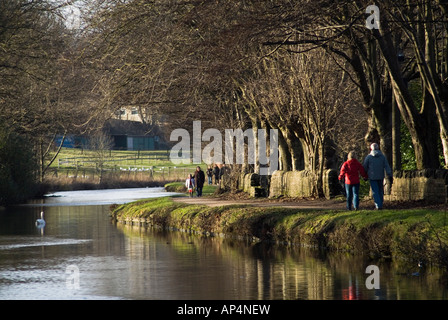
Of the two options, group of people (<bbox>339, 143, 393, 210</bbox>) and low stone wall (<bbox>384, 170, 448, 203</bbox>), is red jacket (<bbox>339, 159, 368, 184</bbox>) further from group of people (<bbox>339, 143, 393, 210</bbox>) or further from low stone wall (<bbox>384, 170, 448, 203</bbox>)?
A: low stone wall (<bbox>384, 170, 448, 203</bbox>)

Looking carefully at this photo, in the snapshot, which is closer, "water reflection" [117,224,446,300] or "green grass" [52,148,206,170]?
"water reflection" [117,224,446,300]

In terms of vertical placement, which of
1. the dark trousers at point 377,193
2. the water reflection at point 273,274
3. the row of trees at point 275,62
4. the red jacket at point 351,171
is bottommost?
the water reflection at point 273,274

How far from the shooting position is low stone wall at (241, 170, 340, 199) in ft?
102

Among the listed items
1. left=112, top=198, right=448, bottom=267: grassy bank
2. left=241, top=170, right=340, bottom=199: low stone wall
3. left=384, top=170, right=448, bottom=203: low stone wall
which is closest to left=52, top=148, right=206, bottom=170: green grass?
left=241, top=170, right=340, bottom=199: low stone wall

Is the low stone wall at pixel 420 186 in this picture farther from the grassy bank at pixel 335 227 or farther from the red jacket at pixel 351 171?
the grassy bank at pixel 335 227

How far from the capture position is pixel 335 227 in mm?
21750

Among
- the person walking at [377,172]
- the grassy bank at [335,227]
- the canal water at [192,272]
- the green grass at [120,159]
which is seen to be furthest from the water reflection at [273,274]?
the green grass at [120,159]

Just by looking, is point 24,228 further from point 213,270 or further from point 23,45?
point 213,270

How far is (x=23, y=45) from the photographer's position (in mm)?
41750

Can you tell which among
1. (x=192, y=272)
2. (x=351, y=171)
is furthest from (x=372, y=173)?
(x=192, y=272)

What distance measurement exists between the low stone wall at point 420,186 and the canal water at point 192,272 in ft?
13.0

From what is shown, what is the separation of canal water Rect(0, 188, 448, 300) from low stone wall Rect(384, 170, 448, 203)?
3965 mm

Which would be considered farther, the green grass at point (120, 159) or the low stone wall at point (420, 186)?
the green grass at point (120, 159)

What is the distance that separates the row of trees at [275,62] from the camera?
22703mm
